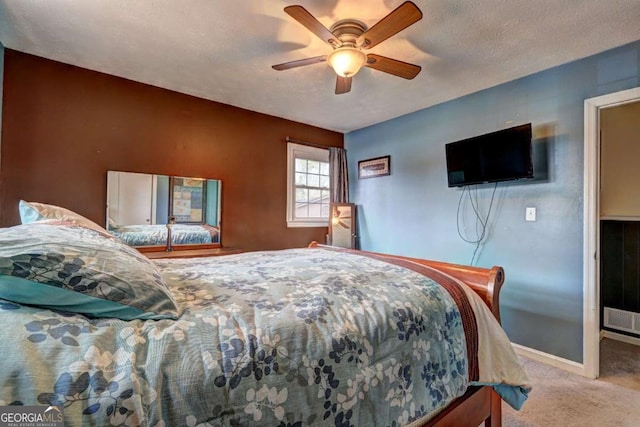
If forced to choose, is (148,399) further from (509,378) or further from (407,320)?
(509,378)

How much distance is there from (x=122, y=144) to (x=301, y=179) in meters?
2.09

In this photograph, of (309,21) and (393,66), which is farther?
(393,66)

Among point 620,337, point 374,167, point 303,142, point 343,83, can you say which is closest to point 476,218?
point 374,167

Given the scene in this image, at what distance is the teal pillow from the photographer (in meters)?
0.69

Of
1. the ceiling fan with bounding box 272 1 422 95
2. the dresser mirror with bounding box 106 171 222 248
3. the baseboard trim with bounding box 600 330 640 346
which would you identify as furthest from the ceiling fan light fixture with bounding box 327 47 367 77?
the baseboard trim with bounding box 600 330 640 346

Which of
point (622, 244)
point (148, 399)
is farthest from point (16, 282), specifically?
point (622, 244)

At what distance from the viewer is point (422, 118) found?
3588mm

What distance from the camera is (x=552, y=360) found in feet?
8.36

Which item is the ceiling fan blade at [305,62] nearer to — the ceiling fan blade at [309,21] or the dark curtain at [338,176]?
the ceiling fan blade at [309,21]

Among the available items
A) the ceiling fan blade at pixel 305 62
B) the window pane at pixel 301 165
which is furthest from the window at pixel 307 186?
the ceiling fan blade at pixel 305 62

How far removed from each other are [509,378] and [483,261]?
6.08ft

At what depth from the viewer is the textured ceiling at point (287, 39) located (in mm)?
1873

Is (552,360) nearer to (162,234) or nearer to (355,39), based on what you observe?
(355,39)

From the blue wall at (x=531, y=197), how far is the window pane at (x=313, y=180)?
127 centimetres
